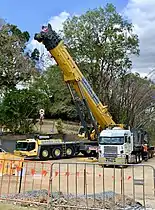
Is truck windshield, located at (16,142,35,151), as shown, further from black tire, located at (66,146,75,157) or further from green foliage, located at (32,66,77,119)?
green foliage, located at (32,66,77,119)

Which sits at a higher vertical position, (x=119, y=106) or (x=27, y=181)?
(x=119, y=106)

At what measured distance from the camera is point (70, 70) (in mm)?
29188

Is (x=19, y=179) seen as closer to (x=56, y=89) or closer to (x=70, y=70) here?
(x=70, y=70)

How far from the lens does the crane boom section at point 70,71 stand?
27.3 meters

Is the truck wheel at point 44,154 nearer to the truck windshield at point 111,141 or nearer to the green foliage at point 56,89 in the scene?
the truck windshield at point 111,141

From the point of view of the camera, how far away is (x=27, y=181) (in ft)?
51.5

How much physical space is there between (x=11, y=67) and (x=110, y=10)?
12593 mm

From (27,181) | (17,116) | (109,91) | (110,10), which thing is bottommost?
(27,181)

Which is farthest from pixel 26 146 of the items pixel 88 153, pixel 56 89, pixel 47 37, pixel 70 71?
pixel 56 89

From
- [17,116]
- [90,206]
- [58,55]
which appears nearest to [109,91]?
[17,116]

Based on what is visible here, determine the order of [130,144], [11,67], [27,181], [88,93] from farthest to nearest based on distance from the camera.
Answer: [11,67]
[88,93]
[130,144]
[27,181]

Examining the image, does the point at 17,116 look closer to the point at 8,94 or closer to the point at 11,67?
the point at 8,94

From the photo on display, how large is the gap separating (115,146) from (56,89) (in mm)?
20206

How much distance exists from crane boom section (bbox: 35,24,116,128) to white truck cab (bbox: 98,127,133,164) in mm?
3832
